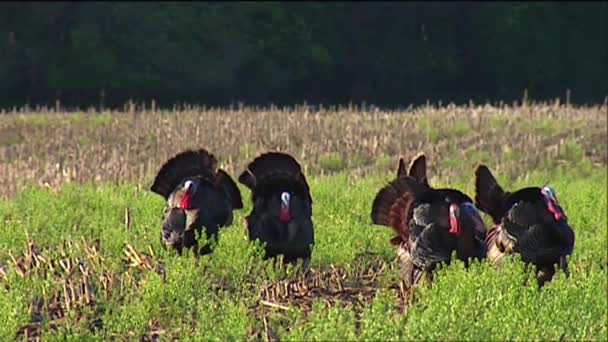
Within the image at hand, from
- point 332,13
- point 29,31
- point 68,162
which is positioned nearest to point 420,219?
point 68,162

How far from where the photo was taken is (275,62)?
40.2m

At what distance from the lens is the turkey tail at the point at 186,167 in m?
11.5

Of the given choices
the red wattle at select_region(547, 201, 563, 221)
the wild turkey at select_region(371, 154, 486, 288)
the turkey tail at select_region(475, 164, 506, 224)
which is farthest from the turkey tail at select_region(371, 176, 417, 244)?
the red wattle at select_region(547, 201, 563, 221)

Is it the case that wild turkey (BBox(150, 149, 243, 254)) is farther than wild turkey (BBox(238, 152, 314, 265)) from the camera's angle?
Yes

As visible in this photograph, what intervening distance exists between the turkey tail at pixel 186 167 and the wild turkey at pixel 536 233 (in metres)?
2.57

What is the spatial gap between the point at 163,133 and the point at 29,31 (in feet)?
56.5

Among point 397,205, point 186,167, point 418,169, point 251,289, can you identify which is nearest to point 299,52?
point 186,167

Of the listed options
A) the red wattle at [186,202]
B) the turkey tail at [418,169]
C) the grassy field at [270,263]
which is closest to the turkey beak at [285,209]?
the grassy field at [270,263]

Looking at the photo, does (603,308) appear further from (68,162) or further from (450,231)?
(68,162)

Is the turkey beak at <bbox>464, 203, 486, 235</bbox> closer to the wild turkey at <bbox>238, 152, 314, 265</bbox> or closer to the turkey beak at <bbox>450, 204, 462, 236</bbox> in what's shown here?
the turkey beak at <bbox>450, 204, 462, 236</bbox>

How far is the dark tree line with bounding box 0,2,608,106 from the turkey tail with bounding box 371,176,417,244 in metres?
26.8

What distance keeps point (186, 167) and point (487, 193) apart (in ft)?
8.56

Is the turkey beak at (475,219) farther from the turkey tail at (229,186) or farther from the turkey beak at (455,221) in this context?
the turkey tail at (229,186)

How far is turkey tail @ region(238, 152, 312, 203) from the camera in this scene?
10.9 m
